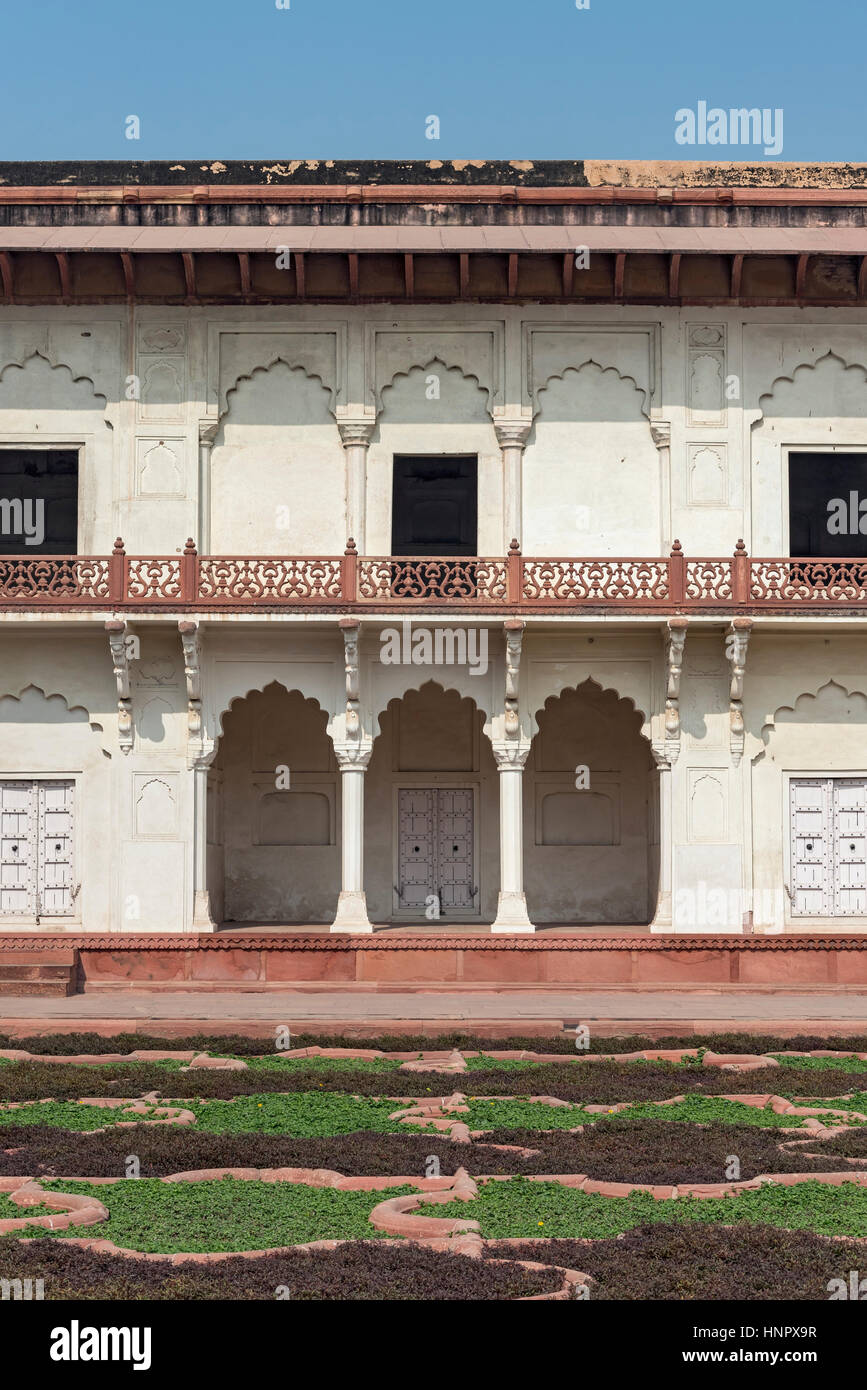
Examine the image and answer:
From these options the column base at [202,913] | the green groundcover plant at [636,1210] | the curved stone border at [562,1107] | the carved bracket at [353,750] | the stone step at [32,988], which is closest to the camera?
the green groundcover plant at [636,1210]

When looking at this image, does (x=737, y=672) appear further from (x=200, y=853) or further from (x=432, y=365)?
(x=200, y=853)

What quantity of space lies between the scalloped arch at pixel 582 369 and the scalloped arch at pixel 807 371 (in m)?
1.44

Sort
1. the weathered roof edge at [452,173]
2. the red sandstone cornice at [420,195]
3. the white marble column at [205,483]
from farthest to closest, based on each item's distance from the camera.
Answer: the weathered roof edge at [452,173] < the red sandstone cornice at [420,195] < the white marble column at [205,483]

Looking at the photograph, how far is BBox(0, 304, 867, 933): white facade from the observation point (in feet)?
65.5

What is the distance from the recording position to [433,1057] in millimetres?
13266

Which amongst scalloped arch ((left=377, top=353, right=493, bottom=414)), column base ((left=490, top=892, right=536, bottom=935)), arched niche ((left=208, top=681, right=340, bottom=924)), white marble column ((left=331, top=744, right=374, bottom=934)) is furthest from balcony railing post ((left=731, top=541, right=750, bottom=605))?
arched niche ((left=208, top=681, right=340, bottom=924))

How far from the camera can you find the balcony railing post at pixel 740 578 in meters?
19.5

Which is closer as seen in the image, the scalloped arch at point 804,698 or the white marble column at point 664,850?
the white marble column at point 664,850

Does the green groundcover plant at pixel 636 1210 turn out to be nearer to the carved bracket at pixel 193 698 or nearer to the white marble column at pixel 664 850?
the white marble column at pixel 664 850

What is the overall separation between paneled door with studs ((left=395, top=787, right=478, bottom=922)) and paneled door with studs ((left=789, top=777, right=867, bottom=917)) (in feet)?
15.1

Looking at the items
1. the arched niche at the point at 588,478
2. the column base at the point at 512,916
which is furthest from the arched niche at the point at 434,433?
the column base at the point at 512,916

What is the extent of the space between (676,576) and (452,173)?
6.75 meters

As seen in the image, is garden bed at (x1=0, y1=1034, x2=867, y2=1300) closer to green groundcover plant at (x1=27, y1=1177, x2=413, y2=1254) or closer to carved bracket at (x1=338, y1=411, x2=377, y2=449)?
green groundcover plant at (x1=27, y1=1177, x2=413, y2=1254)
